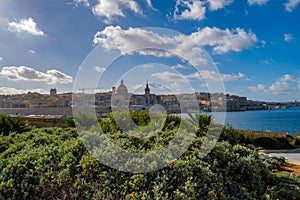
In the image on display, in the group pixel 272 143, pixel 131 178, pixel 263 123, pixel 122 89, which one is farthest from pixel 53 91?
pixel 263 123

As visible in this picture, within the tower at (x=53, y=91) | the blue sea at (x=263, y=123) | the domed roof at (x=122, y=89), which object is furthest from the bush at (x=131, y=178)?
the tower at (x=53, y=91)

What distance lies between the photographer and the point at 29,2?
27.5 ft

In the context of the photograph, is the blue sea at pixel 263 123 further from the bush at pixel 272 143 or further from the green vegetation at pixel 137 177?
the green vegetation at pixel 137 177

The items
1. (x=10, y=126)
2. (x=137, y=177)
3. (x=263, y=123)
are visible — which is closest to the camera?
(x=137, y=177)

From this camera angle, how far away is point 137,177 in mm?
2678

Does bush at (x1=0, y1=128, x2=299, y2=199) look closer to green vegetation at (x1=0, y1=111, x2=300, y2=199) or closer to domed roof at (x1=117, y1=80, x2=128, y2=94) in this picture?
green vegetation at (x1=0, y1=111, x2=300, y2=199)

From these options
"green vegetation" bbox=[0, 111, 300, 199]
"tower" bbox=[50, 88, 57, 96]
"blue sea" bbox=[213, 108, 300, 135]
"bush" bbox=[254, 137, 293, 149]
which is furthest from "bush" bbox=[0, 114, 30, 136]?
"tower" bbox=[50, 88, 57, 96]

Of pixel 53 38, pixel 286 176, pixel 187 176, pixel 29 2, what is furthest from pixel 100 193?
pixel 53 38

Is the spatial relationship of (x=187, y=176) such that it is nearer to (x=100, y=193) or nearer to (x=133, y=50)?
(x=100, y=193)

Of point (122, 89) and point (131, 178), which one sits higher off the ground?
point (122, 89)

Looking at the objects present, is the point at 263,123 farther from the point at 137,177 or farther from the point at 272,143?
the point at 137,177

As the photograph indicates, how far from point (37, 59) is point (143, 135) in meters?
9.88

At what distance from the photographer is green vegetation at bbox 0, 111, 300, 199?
8.70 feet

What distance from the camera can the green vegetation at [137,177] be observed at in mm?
2650
